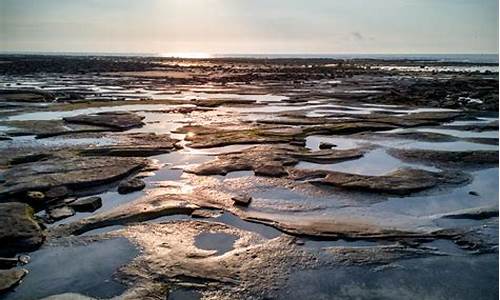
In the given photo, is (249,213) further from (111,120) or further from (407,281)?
(111,120)

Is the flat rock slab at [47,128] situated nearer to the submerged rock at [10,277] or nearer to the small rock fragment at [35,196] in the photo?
the small rock fragment at [35,196]

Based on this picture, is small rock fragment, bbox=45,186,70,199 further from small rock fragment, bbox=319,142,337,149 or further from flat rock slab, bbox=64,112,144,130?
flat rock slab, bbox=64,112,144,130

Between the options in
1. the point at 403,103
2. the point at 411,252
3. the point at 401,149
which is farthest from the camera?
the point at 403,103

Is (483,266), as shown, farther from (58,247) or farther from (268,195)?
(58,247)

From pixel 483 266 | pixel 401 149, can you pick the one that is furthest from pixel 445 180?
pixel 483 266

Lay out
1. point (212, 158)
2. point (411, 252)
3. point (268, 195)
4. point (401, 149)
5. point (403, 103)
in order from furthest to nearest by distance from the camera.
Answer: point (403, 103) < point (401, 149) < point (212, 158) < point (268, 195) < point (411, 252)

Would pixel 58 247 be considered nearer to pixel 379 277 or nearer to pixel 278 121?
pixel 379 277

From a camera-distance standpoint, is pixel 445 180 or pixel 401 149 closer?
pixel 445 180
